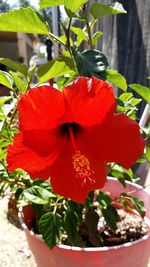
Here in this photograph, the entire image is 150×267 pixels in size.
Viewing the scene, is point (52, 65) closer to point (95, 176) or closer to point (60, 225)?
point (95, 176)

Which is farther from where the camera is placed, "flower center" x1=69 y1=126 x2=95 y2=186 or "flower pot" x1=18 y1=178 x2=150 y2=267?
"flower pot" x1=18 y1=178 x2=150 y2=267

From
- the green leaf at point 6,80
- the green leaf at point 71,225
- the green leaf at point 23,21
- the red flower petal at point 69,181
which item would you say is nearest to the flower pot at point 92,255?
the green leaf at point 71,225

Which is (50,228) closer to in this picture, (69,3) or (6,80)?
(6,80)

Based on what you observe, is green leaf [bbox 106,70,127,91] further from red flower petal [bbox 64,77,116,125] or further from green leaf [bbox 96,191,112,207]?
green leaf [bbox 96,191,112,207]

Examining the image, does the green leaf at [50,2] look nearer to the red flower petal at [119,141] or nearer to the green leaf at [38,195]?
the red flower petal at [119,141]

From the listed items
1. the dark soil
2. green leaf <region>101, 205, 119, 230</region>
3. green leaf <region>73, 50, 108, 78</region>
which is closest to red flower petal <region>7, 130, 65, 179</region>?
green leaf <region>73, 50, 108, 78</region>

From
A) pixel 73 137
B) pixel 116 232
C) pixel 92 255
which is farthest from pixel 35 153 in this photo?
pixel 116 232

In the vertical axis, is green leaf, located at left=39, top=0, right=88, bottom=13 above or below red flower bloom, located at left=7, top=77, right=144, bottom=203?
above
